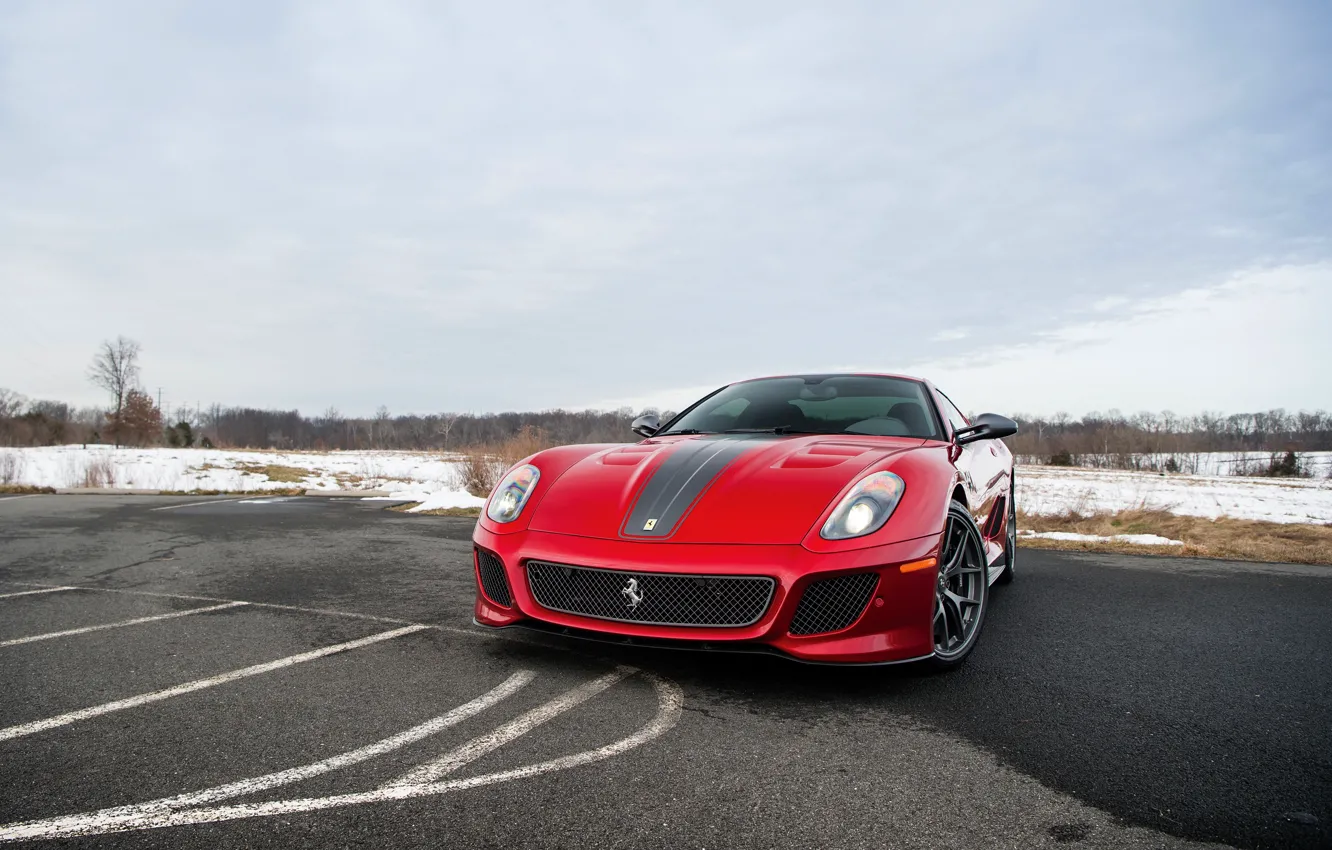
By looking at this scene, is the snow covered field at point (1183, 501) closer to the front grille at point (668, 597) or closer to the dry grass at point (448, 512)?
the dry grass at point (448, 512)

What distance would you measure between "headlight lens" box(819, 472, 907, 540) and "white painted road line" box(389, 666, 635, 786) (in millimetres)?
1033

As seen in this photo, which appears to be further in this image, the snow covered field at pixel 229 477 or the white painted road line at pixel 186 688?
the snow covered field at pixel 229 477

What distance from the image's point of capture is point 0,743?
232 centimetres

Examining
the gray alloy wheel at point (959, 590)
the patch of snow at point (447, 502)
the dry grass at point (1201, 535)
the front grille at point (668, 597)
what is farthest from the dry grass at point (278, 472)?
the gray alloy wheel at point (959, 590)

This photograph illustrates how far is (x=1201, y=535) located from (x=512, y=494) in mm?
9291

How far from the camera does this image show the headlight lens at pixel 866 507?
9.16ft

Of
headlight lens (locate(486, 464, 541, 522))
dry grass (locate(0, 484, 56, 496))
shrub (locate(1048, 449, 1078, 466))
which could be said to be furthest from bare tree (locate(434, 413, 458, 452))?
shrub (locate(1048, 449, 1078, 466))

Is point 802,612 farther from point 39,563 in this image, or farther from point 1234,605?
point 39,563

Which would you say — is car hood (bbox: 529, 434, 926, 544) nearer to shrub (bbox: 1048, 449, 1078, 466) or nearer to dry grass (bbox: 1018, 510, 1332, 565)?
dry grass (bbox: 1018, 510, 1332, 565)

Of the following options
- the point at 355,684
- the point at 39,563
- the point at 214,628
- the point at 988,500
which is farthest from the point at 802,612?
the point at 39,563

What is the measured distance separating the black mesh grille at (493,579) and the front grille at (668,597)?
350 millimetres

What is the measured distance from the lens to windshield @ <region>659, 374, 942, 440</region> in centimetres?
411

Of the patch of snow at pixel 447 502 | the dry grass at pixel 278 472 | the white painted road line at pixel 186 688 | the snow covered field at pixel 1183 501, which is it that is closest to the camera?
the white painted road line at pixel 186 688

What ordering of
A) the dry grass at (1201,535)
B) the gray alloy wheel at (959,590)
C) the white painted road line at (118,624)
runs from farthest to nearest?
the dry grass at (1201,535)
the white painted road line at (118,624)
the gray alloy wheel at (959,590)
